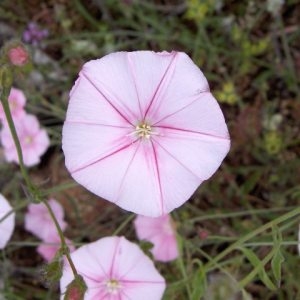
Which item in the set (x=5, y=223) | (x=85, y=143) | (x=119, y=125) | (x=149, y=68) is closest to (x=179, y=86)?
(x=149, y=68)

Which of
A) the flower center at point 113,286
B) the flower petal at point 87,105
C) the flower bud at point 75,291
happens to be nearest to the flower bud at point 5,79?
the flower petal at point 87,105

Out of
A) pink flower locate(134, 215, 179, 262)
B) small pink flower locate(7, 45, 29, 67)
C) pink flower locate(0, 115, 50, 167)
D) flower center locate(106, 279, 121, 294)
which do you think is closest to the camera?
small pink flower locate(7, 45, 29, 67)

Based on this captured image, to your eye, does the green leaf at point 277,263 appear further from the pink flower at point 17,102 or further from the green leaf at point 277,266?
the pink flower at point 17,102

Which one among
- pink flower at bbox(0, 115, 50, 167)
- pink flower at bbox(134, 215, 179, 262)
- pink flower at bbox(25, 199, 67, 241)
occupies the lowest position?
pink flower at bbox(134, 215, 179, 262)

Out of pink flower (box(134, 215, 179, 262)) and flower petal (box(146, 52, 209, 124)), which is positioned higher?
flower petal (box(146, 52, 209, 124))

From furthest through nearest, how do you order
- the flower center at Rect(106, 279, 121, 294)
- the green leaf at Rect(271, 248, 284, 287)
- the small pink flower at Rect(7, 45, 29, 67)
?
the flower center at Rect(106, 279, 121, 294)
the small pink flower at Rect(7, 45, 29, 67)
the green leaf at Rect(271, 248, 284, 287)

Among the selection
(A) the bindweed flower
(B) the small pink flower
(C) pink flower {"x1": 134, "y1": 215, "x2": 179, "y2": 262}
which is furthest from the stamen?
(A) the bindweed flower

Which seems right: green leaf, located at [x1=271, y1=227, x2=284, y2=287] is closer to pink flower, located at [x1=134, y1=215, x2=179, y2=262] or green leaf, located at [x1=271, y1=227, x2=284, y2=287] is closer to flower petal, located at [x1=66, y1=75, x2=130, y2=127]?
flower petal, located at [x1=66, y1=75, x2=130, y2=127]
